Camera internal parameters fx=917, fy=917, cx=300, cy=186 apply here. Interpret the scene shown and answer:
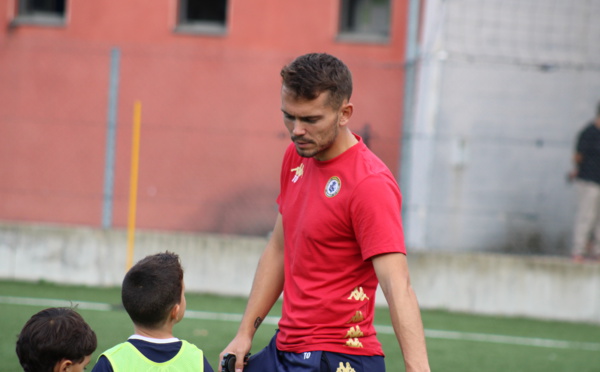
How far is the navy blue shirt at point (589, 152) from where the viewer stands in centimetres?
1131

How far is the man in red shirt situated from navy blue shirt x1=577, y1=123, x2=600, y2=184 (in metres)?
8.42

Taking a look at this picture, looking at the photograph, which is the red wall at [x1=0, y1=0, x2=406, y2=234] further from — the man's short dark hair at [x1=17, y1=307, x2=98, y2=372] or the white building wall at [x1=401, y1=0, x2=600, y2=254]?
the man's short dark hair at [x1=17, y1=307, x2=98, y2=372]

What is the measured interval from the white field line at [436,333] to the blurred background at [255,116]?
1.26 metres

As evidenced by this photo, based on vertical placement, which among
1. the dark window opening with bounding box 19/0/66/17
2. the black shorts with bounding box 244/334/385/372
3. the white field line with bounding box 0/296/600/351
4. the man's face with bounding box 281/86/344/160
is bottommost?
the white field line with bounding box 0/296/600/351

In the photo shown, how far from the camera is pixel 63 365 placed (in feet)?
11.2

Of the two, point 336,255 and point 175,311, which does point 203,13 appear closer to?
point 175,311

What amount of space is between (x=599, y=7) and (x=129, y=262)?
865 centimetres

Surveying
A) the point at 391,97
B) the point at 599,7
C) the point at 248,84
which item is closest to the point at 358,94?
the point at 391,97

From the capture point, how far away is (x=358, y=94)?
15.4 metres

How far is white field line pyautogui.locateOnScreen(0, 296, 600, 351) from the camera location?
885 centimetres

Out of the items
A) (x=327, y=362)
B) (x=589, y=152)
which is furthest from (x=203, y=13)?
(x=327, y=362)

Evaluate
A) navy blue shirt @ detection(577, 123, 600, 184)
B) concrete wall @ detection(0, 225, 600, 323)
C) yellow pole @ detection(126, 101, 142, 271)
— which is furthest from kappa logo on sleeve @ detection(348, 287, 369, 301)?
navy blue shirt @ detection(577, 123, 600, 184)

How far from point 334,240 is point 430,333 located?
5871 millimetres

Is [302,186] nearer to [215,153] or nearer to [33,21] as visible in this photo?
[215,153]
